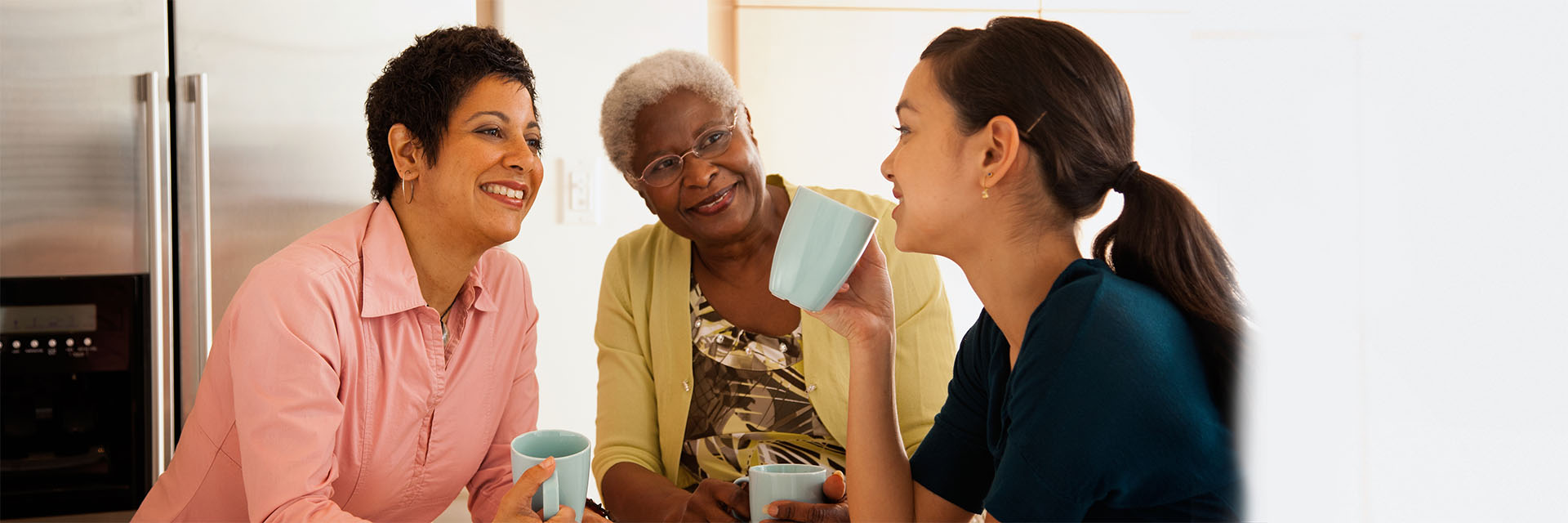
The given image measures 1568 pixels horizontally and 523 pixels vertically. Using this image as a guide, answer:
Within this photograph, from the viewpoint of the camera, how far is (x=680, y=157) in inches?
57.6

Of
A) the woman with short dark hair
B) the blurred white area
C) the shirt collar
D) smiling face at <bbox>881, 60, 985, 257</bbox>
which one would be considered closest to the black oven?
the woman with short dark hair

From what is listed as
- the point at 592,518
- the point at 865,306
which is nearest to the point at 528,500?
the point at 592,518

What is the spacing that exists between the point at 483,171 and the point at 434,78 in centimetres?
13

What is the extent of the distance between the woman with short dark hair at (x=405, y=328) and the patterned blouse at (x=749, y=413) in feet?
0.80

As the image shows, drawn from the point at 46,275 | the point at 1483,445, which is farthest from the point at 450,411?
the point at 1483,445

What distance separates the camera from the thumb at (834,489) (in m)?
1.04

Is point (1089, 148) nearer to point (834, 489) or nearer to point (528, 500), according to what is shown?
point (834, 489)

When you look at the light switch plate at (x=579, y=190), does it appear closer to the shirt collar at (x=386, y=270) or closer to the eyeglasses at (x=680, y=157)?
the eyeglasses at (x=680, y=157)

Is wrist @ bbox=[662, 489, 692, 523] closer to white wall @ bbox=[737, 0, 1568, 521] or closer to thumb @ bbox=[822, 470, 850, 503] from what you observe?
thumb @ bbox=[822, 470, 850, 503]

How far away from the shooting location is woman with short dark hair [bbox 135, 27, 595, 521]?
1.07 m

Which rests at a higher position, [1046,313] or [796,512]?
[1046,313]

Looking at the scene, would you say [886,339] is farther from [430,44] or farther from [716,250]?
[430,44]

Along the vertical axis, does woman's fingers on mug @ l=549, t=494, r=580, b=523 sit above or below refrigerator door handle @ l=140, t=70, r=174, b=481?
below

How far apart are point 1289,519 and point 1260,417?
0.18 ft
